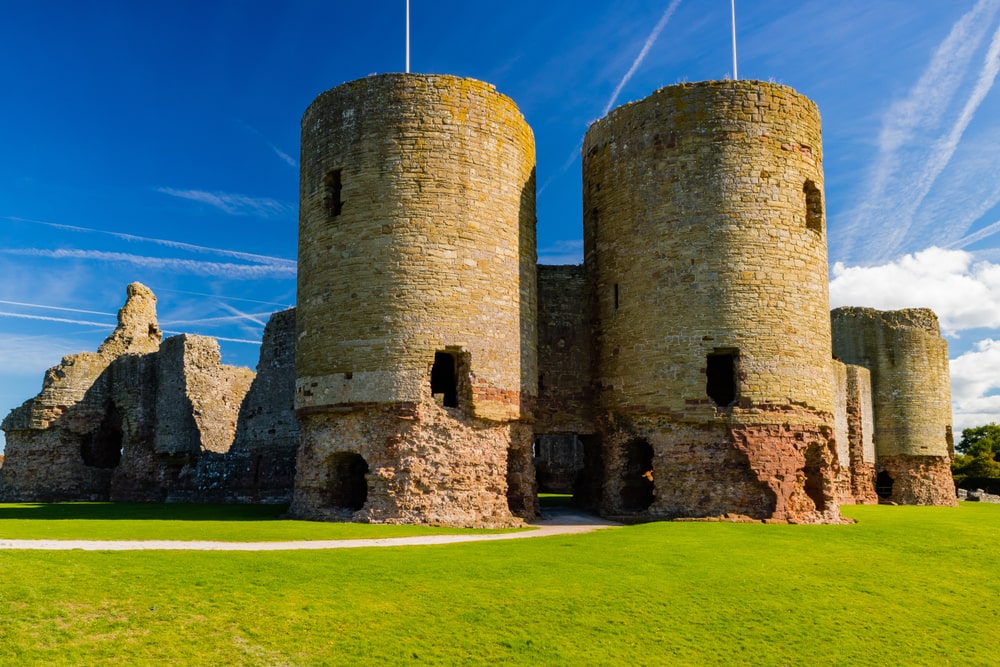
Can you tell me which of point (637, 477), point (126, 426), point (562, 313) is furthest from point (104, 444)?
point (637, 477)

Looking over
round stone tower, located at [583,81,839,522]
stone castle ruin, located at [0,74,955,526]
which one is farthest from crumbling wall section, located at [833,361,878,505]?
round stone tower, located at [583,81,839,522]

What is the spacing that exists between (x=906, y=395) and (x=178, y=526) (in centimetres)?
2967

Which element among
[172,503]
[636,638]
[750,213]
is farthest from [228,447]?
[636,638]

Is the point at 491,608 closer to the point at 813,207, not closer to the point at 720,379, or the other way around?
the point at 720,379

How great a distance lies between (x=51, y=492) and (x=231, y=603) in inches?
780

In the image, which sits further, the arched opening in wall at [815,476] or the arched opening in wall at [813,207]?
the arched opening in wall at [813,207]

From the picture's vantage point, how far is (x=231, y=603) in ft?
32.2

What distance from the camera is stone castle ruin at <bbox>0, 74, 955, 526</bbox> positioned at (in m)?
18.6

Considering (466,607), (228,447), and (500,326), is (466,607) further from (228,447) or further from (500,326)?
(228,447)

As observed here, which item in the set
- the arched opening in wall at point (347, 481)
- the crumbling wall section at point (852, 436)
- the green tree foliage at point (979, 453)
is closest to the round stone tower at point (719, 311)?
the arched opening in wall at point (347, 481)

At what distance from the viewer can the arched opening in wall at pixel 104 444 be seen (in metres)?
27.8

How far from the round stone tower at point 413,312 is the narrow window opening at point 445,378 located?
0.20 feet

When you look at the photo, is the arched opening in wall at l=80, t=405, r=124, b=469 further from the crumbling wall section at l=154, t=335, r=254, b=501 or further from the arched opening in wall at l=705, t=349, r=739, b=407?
the arched opening in wall at l=705, t=349, r=739, b=407

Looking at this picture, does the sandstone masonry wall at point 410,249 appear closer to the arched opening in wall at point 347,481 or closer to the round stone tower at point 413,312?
the round stone tower at point 413,312
